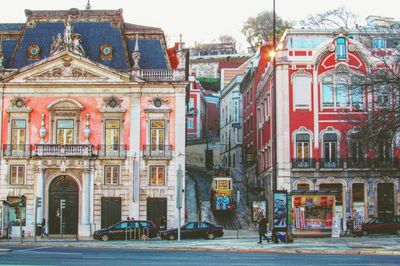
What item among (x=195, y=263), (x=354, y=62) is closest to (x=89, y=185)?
(x=354, y=62)

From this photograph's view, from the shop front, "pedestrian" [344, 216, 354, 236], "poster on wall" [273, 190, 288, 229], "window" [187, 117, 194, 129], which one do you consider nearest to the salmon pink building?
the shop front

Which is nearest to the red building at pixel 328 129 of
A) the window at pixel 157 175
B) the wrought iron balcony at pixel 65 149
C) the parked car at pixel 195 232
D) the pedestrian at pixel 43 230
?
the window at pixel 157 175

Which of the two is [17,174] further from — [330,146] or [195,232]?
[330,146]

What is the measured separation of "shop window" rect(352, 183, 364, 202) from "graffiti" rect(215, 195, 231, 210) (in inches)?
386

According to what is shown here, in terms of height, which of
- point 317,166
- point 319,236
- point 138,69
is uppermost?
point 138,69

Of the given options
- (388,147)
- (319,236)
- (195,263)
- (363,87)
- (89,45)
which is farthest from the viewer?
(89,45)

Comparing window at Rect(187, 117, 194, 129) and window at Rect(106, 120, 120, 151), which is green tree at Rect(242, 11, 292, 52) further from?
window at Rect(106, 120, 120, 151)

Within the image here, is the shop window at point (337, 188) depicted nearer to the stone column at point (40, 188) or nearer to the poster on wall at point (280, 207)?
the poster on wall at point (280, 207)

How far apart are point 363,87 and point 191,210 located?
22918mm

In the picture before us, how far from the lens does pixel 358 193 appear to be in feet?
179

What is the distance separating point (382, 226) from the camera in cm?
4931

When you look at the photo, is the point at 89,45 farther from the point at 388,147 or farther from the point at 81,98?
the point at 388,147

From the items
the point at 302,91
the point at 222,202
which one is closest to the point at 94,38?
the point at 222,202

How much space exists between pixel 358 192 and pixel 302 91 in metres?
8.31
